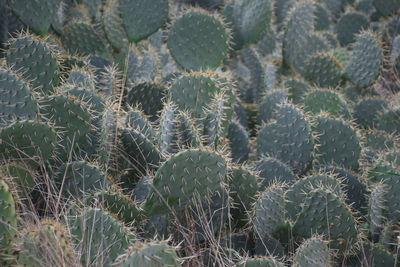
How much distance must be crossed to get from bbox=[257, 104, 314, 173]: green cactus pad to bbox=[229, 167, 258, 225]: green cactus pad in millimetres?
441

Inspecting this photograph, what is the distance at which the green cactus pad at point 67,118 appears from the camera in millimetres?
2854

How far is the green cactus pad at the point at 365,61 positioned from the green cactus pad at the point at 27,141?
8.47 ft

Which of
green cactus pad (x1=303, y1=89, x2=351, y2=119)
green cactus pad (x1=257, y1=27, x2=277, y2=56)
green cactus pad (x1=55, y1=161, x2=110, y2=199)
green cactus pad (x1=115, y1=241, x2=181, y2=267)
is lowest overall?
green cactus pad (x1=257, y1=27, x2=277, y2=56)

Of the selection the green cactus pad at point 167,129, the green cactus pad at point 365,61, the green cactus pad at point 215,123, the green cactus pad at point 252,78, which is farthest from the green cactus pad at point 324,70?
the green cactus pad at point 167,129

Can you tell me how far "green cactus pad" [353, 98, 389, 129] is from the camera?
175 inches

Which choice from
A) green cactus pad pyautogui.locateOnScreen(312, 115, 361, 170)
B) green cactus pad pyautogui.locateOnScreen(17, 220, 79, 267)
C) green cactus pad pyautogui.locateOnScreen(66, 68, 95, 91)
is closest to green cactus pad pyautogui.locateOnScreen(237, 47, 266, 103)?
green cactus pad pyautogui.locateOnScreen(312, 115, 361, 170)

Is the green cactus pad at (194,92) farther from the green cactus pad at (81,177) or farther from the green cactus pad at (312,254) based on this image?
the green cactus pad at (312,254)

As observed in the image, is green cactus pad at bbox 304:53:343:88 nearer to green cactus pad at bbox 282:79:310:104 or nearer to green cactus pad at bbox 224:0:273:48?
green cactus pad at bbox 282:79:310:104

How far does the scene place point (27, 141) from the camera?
Result: 2.67 metres

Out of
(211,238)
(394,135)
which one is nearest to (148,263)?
(211,238)

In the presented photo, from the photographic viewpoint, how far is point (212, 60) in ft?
13.5

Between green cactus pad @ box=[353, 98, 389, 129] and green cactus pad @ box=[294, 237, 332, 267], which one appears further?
green cactus pad @ box=[353, 98, 389, 129]

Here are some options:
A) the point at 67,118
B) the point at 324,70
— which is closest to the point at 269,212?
the point at 67,118

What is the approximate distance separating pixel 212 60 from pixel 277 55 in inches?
60.0
